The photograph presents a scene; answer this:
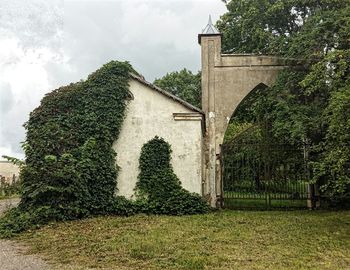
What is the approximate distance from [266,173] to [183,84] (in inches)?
1006

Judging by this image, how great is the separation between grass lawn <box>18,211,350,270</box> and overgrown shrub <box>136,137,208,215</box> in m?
0.99

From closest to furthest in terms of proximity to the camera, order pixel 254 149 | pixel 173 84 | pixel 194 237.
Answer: pixel 194 237 < pixel 254 149 < pixel 173 84

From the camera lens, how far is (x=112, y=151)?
17.3 metres

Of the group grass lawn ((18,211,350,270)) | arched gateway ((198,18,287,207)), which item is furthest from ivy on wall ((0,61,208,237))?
arched gateway ((198,18,287,207))

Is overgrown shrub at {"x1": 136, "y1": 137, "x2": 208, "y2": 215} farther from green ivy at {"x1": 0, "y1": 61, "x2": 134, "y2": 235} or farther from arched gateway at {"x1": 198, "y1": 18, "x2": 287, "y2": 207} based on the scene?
arched gateway at {"x1": 198, "y1": 18, "x2": 287, "y2": 207}

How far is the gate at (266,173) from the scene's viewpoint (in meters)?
18.3

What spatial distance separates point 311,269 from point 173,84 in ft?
117

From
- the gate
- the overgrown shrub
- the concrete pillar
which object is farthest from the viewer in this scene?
the concrete pillar

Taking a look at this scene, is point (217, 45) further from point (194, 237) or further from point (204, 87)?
point (194, 237)

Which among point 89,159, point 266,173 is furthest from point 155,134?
point 266,173

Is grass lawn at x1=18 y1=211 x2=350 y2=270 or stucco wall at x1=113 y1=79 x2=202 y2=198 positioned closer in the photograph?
grass lawn at x1=18 y1=211 x2=350 y2=270

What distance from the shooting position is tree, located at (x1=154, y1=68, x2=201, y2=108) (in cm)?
4147

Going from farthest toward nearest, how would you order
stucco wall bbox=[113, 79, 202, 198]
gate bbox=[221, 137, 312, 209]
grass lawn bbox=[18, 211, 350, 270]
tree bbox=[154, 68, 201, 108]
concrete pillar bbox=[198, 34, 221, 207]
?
1. tree bbox=[154, 68, 201, 108]
2. concrete pillar bbox=[198, 34, 221, 207]
3. gate bbox=[221, 137, 312, 209]
4. stucco wall bbox=[113, 79, 202, 198]
5. grass lawn bbox=[18, 211, 350, 270]

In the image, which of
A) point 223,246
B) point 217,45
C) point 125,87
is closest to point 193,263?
point 223,246
